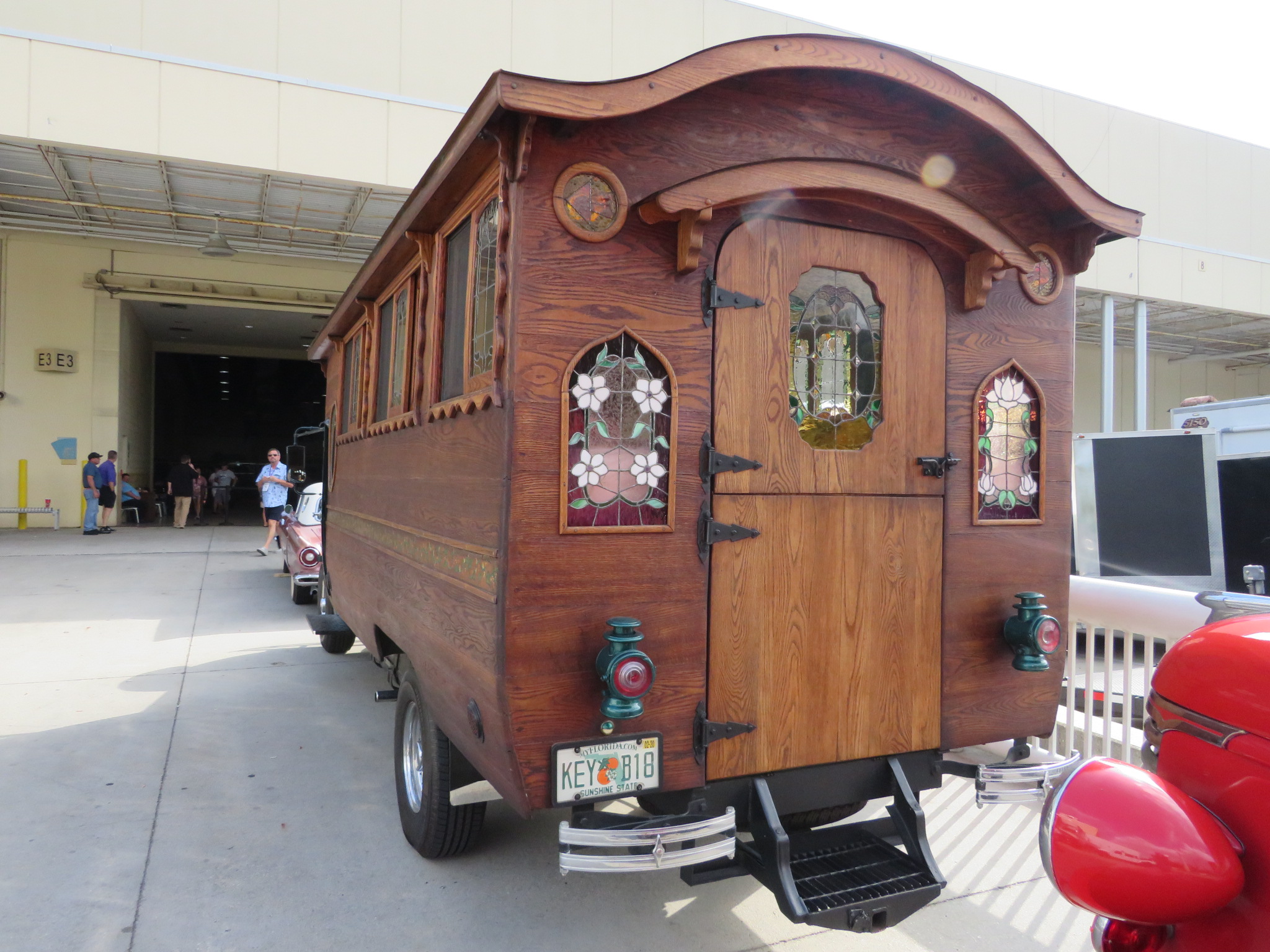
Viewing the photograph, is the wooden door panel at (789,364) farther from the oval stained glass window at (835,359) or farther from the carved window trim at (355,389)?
the carved window trim at (355,389)

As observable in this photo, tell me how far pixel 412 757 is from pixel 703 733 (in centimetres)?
177

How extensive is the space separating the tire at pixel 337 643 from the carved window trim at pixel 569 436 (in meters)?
5.48

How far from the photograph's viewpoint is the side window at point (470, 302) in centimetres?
305

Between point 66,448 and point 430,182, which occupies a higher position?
point 430,182

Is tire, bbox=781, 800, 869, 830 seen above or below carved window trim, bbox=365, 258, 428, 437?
below

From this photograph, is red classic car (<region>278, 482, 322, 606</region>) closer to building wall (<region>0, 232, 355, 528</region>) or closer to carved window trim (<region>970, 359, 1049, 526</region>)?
carved window trim (<region>970, 359, 1049, 526</region>)

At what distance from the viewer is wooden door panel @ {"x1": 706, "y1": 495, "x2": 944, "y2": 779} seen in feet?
9.57

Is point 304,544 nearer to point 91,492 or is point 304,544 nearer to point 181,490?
point 91,492

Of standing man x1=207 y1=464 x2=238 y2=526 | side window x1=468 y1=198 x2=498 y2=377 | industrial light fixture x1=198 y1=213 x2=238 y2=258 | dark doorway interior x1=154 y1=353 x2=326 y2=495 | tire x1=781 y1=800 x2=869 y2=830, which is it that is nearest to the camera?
side window x1=468 y1=198 x2=498 y2=377

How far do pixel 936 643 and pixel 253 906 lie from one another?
2.85m

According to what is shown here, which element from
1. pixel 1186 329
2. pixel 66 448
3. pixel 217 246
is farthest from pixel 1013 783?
pixel 1186 329

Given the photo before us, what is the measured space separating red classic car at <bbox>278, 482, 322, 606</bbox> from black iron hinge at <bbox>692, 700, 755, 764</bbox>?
6570 millimetres

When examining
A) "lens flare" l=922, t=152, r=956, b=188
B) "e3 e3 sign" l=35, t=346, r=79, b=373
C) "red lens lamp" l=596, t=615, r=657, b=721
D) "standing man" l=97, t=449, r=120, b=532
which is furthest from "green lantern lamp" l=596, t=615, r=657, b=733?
"e3 e3 sign" l=35, t=346, r=79, b=373

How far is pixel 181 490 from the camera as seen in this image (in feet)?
62.0
